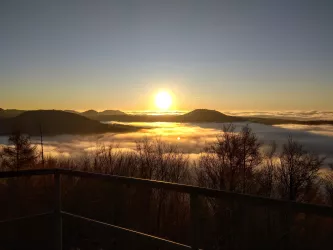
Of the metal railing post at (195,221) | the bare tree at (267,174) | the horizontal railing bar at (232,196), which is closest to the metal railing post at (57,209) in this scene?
the horizontal railing bar at (232,196)

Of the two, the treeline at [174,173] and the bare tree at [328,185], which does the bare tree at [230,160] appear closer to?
the treeline at [174,173]

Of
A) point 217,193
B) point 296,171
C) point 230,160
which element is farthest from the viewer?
point 296,171

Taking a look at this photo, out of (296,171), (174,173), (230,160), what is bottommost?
(296,171)

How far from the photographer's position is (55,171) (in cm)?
405

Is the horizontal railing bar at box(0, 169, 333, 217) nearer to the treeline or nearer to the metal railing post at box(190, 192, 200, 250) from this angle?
the metal railing post at box(190, 192, 200, 250)

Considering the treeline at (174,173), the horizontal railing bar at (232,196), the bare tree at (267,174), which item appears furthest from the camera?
the bare tree at (267,174)

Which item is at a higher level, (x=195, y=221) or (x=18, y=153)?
(x=195, y=221)

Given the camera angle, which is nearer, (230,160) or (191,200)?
(191,200)

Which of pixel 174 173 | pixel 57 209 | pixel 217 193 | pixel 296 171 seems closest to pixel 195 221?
pixel 217 193

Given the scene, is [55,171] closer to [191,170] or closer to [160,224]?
[160,224]

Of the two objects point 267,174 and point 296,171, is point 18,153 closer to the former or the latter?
point 267,174

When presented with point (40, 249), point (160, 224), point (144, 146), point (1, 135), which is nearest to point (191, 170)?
point (144, 146)

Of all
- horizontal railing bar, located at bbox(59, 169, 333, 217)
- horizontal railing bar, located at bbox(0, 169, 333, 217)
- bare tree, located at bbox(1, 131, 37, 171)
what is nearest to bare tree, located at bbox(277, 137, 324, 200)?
bare tree, located at bbox(1, 131, 37, 171)

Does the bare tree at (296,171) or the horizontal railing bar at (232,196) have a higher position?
the horizontal railing bar at (232,196)
